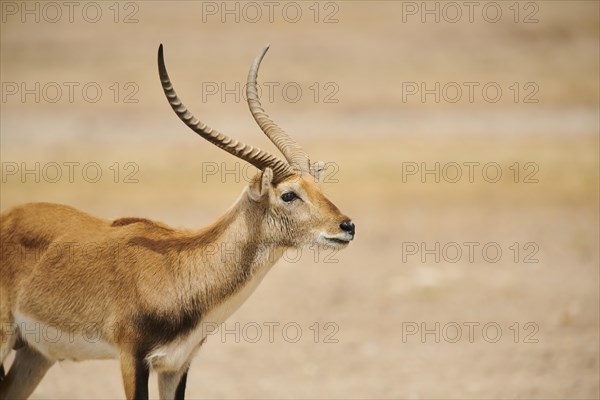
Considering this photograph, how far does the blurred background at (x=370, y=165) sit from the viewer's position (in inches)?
586

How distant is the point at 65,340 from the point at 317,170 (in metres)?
3.14

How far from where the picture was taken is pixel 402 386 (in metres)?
13.5

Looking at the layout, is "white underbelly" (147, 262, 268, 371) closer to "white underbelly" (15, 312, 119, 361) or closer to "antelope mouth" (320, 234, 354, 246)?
"white underbelly" (15, 312, 119, 361)

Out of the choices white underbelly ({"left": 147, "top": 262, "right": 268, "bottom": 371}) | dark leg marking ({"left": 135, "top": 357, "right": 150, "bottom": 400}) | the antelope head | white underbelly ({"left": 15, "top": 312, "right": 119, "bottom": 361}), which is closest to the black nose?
the antelope head

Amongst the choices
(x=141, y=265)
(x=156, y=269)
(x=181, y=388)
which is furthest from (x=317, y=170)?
(x=181, y=388)

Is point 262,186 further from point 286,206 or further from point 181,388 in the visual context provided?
point 181,388

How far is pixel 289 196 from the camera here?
32.1 feet

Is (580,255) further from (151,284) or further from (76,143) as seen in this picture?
(76,143)

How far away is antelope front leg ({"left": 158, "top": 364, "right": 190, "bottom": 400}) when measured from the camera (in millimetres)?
10094

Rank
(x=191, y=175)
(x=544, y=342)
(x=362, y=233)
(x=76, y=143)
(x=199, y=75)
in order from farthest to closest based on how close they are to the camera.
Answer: (x=199, y=75) → (x=76, y=143) → (x=191, y=175) → (x=362, y=233) → (x=544, y=342)

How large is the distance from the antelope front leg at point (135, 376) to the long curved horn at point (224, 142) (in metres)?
2.19

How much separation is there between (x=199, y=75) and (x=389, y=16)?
1860 cm

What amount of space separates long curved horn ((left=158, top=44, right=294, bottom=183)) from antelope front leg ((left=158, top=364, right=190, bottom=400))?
2.24 m

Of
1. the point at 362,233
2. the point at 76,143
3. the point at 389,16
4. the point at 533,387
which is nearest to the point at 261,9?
the point at 389,16
